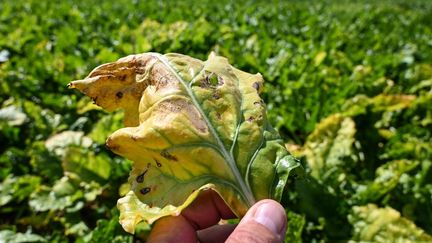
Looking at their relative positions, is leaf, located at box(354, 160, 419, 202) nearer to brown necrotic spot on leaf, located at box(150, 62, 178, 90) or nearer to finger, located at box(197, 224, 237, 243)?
finger, located at box(197, 224, 237, 243)

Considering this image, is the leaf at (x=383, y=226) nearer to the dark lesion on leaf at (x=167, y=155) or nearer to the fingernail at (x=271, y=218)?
the fingernail at (x=271, y=218)

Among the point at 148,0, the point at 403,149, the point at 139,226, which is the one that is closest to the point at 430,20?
the point at 148,0

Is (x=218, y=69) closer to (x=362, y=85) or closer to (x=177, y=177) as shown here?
(x=177, y=177)

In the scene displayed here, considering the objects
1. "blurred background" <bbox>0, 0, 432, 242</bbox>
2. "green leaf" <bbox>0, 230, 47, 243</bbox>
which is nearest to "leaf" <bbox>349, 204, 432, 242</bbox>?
"blurred background" <bbox>0, 0, 432, 242</bbox>

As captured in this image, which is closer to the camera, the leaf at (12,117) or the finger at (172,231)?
the finger at (172,231)

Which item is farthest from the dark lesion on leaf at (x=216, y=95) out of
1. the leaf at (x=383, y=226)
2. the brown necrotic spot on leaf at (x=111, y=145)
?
the leaf at (x=383, y=226)

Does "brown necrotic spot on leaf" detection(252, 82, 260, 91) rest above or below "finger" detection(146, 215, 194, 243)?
above

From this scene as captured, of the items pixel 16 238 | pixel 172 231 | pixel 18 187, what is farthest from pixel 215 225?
pixel 18 187
